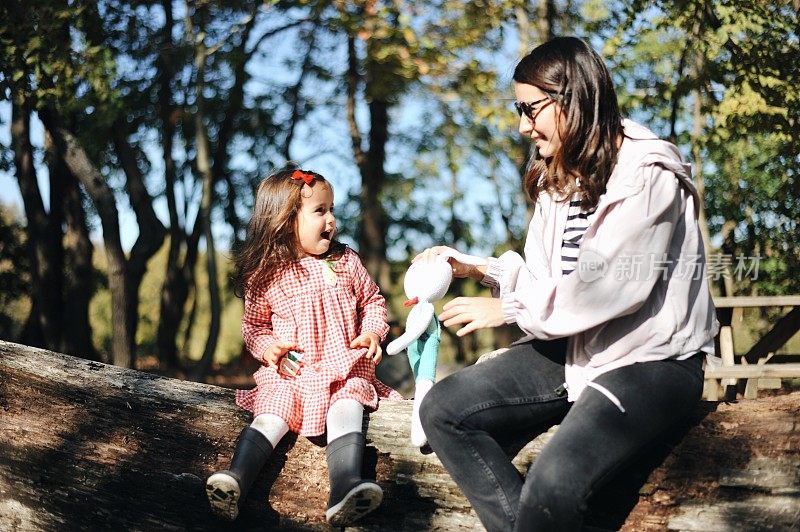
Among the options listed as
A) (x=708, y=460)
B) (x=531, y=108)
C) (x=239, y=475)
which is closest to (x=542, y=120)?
(x=531, y=108)

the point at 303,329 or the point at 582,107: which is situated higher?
the point at 582,107

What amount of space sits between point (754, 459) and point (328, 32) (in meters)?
11.4

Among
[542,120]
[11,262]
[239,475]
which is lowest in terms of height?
[11,262]

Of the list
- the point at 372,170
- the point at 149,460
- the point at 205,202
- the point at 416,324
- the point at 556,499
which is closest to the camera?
the point at 556,499

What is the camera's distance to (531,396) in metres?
2.89

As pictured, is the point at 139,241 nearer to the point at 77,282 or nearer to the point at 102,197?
the point at 102,197

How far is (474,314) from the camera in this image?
9.32 ft

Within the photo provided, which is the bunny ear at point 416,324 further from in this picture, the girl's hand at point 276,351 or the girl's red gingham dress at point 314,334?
the girl's hand at point 276,351

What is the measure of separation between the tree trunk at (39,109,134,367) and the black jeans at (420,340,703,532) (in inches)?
224

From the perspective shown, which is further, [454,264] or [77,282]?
→ [77,282]

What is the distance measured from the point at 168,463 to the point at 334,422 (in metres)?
0.80

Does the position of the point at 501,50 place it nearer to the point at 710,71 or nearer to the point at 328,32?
the point at 328,32

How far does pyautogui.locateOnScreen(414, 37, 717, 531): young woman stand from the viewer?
2572 millimetres

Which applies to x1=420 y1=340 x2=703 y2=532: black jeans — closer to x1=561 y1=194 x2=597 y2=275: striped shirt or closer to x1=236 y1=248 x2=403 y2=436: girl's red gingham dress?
x1=561 y1=194 x2=597 y2=275: striped shirt
